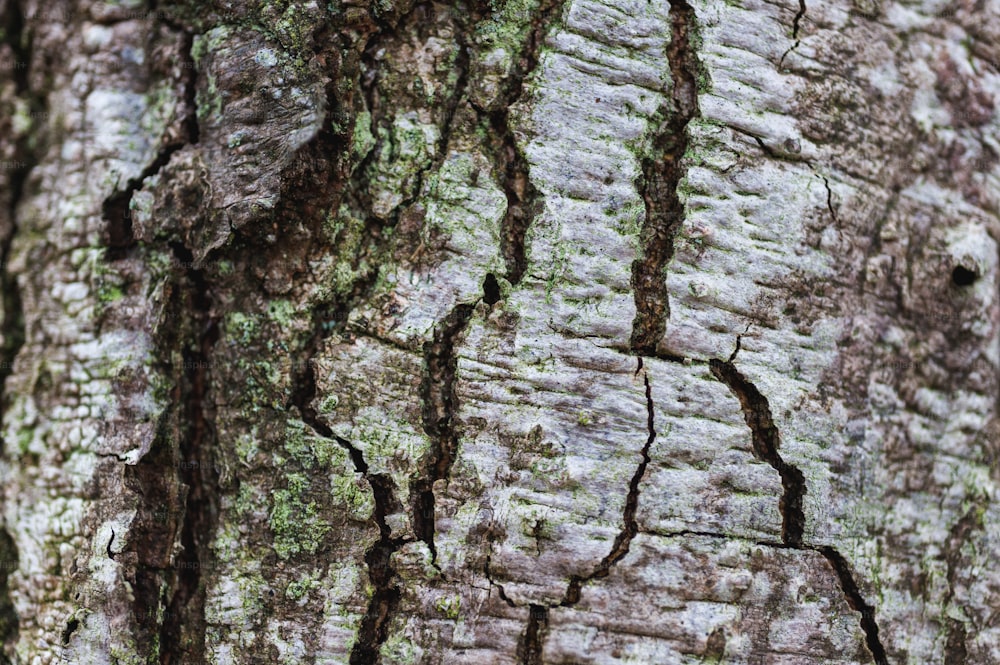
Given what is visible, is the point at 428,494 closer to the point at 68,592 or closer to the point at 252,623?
the point at 252,623

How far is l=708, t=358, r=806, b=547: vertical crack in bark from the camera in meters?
1.21

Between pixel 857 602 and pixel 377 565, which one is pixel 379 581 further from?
pixel 857 602

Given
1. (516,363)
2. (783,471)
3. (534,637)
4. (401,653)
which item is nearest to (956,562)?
(783,471)

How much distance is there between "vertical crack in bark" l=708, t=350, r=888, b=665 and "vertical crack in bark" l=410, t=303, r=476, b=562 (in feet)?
1.51

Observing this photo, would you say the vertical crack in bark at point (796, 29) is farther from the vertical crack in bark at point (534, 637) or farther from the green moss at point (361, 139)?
the vertical crack in bark at point (534, 637)

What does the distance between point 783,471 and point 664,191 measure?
0.55 metres

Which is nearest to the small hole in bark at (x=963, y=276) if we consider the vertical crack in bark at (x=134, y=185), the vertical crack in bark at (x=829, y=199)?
the vertical crack in bark at (x=829, y=199)

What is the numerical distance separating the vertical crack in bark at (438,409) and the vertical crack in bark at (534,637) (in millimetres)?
217

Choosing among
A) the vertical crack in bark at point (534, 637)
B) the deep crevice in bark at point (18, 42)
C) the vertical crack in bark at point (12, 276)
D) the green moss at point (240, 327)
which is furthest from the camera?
the deep crevice in bark at point (18, 42)

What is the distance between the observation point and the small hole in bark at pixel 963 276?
1.40 m

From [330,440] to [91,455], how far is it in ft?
1.68

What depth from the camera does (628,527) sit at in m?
1.17

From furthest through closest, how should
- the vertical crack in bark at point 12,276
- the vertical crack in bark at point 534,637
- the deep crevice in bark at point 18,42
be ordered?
1. the deep crevice in bark at point 18,42
2. the vertical crack in bark at point 12,276
3. the vertical crack in bark at point 534,637

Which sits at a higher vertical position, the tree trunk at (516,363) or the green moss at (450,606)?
the tree trunk at (516,363)
